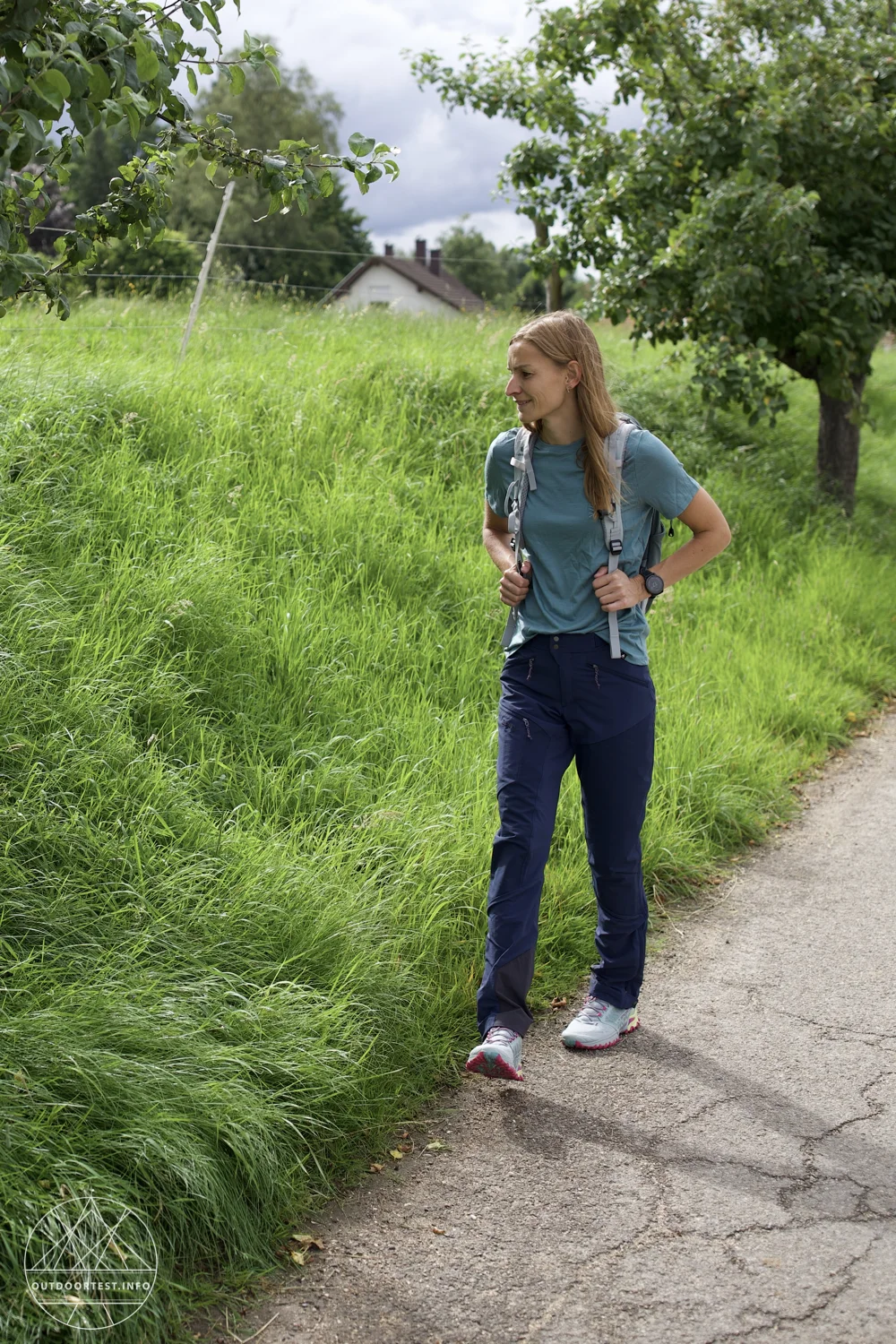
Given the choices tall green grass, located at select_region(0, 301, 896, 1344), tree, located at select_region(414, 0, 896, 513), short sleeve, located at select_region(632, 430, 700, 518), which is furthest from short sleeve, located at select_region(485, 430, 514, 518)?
tree, located at select_region(414, 0, 896, 513)

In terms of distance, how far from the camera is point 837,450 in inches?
532

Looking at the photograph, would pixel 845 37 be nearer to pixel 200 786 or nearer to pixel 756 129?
pixel 756 129

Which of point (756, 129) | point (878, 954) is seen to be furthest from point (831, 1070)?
point (756, 129)

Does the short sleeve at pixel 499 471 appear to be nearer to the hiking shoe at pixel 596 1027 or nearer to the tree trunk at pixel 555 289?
the hiking shoe at pixel 596 1027

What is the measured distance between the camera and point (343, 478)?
789 cm

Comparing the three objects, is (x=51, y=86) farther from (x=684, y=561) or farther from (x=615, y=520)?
(x=684, y=561)

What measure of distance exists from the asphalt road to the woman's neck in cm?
197

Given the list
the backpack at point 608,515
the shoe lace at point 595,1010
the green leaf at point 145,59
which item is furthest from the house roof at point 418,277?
the green leaf at point 145,59

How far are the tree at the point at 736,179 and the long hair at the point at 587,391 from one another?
755 centimetres

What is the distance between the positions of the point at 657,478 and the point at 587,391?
0.33 meters

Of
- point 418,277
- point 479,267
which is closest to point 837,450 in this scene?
point 418,277

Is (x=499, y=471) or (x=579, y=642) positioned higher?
(x=499, y=471)

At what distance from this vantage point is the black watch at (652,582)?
12.8 ft

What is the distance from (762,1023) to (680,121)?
34.6 ft
